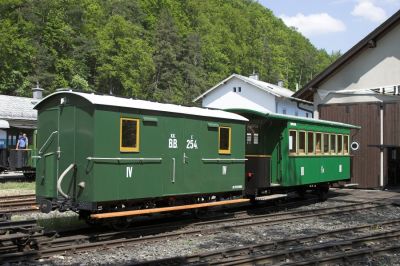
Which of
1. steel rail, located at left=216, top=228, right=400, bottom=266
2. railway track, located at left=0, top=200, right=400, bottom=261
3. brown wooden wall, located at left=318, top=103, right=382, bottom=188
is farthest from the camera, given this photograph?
brown wooden wall, located at left=318, top=103, right=382, bottom=188

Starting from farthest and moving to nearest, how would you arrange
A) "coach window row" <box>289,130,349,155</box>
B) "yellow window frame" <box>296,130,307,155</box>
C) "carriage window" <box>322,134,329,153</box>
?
"carriage window" <box>322,134,329,153</box> → "yellow window frame" <box>296,130,307,155</box> → "coach window row" <box>289,130,349,155</box>

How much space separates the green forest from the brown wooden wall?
127 feet

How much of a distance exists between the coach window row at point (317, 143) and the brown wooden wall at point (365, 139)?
12.7ft

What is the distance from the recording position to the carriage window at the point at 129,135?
10141 millimetres

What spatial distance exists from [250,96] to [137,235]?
44.3 m

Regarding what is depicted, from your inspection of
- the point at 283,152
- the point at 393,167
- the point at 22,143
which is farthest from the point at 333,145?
the point at 22,143

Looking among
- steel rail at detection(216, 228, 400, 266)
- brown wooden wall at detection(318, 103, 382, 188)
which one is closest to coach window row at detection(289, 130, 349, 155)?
brown wooden wall at detection(318, 103, 382, 188)

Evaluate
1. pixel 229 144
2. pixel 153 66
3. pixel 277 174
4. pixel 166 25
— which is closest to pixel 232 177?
pixel 229 144

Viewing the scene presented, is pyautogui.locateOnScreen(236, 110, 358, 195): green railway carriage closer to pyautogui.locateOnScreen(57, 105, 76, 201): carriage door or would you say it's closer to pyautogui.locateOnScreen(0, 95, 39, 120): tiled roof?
pyautogui.locateOnScreen(57, 105, 76, 201): carriage door

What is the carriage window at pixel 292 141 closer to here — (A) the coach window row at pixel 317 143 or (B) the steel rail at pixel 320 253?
(A) the coach window row at pixel 317 143

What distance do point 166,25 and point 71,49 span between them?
1409 centimetres

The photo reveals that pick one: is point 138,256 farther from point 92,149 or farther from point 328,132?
point 328,132

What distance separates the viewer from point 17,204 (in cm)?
1473

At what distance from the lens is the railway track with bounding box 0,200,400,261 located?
28.8ft
